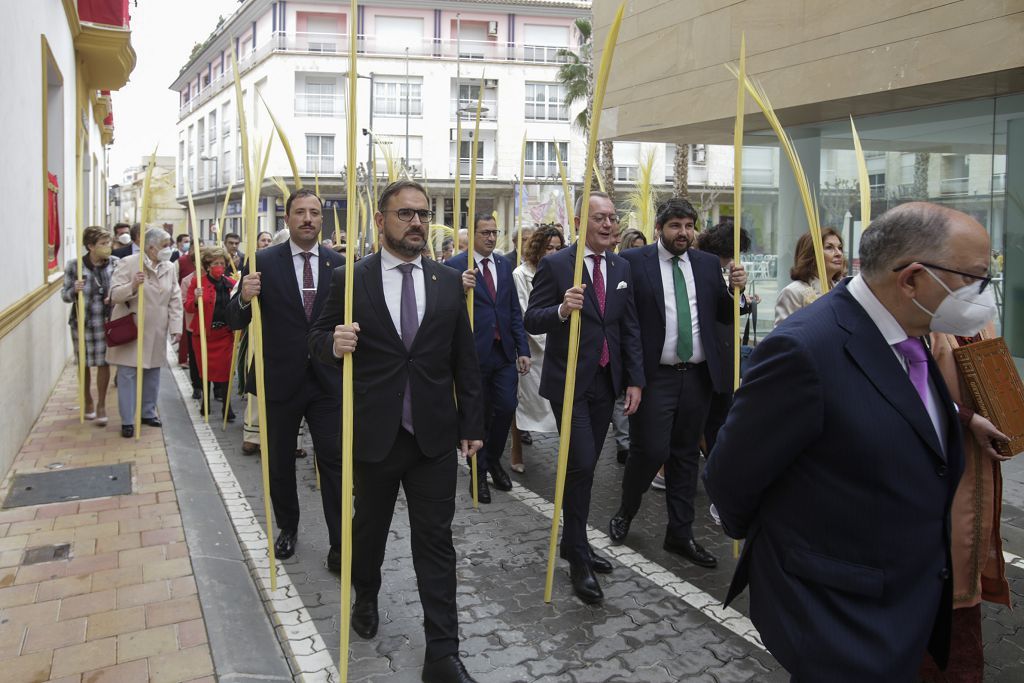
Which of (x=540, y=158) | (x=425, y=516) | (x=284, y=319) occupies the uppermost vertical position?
(x=540, y=158)

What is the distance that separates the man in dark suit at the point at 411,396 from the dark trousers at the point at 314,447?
78 cm

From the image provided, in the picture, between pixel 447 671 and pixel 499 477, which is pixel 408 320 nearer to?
pixel 447 671

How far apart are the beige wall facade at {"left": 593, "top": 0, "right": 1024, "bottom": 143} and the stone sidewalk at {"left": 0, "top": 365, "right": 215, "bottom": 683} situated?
324 inches

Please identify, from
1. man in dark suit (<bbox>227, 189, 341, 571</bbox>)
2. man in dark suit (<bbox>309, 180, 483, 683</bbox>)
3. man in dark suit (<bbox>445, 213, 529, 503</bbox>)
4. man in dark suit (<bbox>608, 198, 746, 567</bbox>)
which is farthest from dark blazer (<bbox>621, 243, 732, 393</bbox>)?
man in dark suit (<bbox>227, 189, 341, 571</bbox>)

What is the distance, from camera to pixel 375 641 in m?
4.02

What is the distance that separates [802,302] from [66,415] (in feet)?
24.6

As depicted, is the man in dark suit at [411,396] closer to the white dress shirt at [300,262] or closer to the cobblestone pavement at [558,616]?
the cobblestone pavement at [558,616]

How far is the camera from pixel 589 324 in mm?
4918

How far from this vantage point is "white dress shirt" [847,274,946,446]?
2.31 m

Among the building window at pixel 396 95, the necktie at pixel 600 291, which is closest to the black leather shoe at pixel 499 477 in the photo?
the necktie at pixel 600 291

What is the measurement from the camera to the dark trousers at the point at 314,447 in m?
4.71

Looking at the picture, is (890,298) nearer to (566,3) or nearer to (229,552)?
(229,552)

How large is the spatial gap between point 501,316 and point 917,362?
15.0 ft

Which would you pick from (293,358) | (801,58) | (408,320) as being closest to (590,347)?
(408,320)
